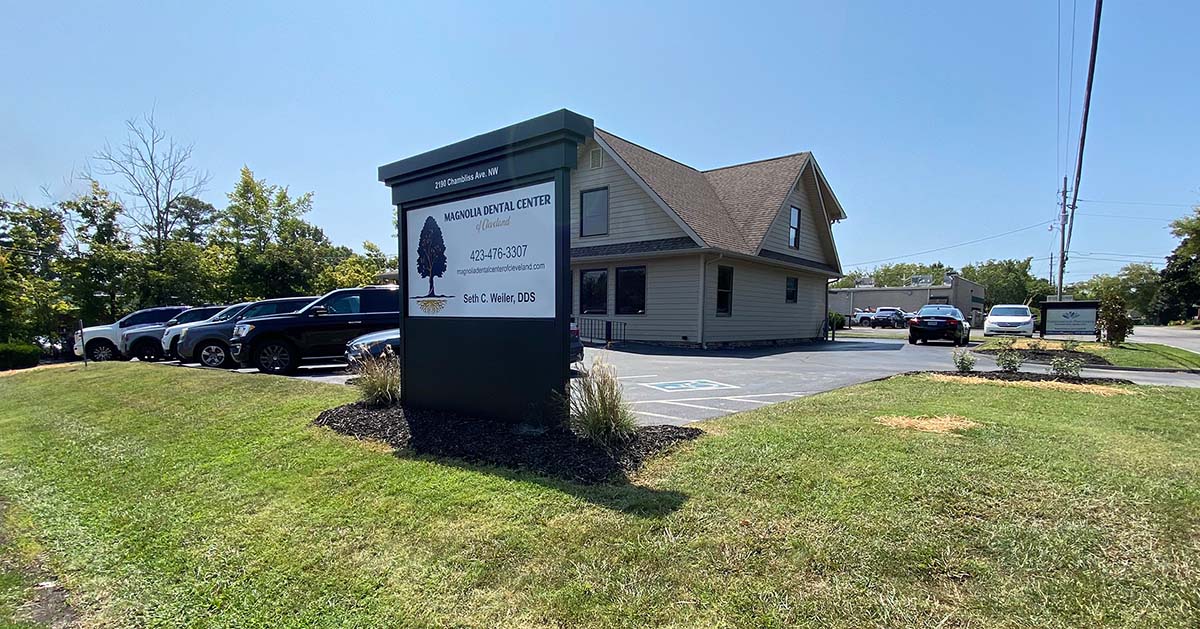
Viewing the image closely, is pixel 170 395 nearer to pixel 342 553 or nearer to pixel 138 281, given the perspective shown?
pixel 342 553

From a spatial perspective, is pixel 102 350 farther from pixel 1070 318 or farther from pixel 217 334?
pixel 1070 318

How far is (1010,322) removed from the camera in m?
22.8

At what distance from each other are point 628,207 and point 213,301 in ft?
73.3

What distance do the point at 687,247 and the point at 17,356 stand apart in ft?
76.3

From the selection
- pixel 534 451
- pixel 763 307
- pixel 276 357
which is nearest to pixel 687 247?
pixel 763 307

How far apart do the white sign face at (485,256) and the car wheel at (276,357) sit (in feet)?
23.7

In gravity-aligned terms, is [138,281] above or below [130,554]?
above

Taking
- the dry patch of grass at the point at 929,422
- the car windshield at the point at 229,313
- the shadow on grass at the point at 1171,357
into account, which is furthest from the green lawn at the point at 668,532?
the shadow on grass at the point at 1171,357

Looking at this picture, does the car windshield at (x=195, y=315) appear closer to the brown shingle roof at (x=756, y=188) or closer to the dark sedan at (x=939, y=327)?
the brown shingle roof at (x=756, y=188)

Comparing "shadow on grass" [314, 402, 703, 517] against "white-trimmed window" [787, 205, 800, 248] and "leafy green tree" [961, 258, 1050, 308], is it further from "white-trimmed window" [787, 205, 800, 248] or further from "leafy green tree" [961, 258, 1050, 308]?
"leafy green tree" [961, 258, 1050, 308]

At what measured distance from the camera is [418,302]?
6.27m

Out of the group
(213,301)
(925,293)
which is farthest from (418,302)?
(925,293)

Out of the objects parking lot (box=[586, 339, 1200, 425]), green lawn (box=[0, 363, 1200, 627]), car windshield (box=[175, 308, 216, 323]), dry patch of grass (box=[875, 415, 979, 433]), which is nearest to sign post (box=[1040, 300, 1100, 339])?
parking lot (box=[586, 339, 1200, 425])

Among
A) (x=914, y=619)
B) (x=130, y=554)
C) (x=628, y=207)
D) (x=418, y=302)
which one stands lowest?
(x=130, y=554)
